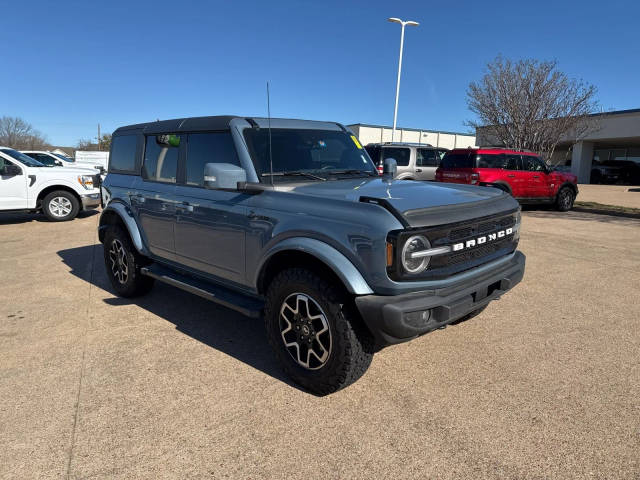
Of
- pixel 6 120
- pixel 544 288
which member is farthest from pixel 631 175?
pixel 6 120

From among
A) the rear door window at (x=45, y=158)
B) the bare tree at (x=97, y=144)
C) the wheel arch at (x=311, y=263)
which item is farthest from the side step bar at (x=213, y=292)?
the bare tree at (x=97, y=144)

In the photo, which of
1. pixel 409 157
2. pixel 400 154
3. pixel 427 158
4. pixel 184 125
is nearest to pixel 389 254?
pixel 184 125

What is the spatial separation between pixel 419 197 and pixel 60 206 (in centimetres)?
1082

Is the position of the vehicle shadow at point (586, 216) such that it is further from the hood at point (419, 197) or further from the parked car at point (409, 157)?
the hood at point (419, 197)

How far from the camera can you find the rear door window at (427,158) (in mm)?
14499

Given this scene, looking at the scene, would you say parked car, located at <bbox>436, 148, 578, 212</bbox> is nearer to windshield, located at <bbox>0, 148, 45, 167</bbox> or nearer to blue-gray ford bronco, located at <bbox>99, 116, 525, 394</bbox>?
blue-gray ford bronco, located at <bbox>99, 116, 525, 394</bbox>

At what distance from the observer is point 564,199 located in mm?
13789

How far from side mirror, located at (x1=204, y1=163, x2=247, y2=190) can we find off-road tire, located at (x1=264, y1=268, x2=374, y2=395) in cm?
75

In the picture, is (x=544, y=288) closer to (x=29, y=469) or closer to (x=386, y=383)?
(x=386, y=383)

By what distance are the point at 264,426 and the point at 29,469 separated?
4.08 ft

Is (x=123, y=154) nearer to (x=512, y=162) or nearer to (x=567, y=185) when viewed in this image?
(x=512, y=162)

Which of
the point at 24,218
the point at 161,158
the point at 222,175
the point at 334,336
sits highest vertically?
the point at 161,158

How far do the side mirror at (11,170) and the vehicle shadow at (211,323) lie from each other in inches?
240

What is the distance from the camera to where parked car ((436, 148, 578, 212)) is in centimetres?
1252
